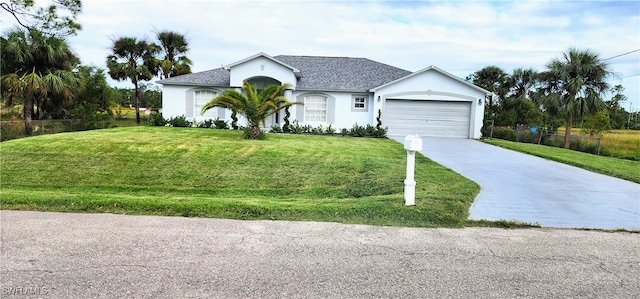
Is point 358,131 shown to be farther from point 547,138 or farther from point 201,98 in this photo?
point 547,138

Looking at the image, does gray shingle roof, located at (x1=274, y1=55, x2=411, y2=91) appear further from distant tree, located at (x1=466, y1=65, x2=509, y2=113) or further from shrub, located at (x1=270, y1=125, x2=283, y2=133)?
distant tree, located at (x1=466, y1=65, x2=509, y2=113)

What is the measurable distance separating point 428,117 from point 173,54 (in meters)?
21.1

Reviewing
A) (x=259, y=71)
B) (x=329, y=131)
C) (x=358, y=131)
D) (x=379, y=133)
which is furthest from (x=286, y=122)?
(x=379, y=133)

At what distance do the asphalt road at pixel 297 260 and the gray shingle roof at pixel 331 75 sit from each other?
1723cm

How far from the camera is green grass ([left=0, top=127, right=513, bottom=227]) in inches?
228

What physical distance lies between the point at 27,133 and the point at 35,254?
18.7 metres

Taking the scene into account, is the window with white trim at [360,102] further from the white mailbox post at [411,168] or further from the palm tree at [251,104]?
the white mailbox post at [411,168]

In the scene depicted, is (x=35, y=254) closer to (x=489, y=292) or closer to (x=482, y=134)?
(x=489, y=292)

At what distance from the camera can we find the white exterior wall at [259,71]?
20906mm

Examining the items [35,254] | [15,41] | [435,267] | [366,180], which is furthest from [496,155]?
[15,41]

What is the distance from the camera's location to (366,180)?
912 cm

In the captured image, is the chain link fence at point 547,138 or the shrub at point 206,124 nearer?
the chain link fence at point 547,138

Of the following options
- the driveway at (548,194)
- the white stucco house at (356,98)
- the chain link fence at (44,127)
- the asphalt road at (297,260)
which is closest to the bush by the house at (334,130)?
the white stucco house at (356,98)

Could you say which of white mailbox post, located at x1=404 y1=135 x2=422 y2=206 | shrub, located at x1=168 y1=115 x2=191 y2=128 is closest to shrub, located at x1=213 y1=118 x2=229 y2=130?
shrub, located at x1=168 y1=115 x2=191 y2=128
